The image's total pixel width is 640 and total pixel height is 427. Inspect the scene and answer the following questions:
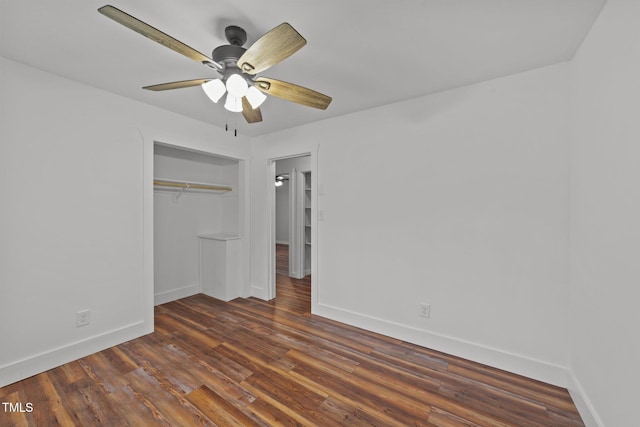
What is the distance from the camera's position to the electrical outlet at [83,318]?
88.4 inches

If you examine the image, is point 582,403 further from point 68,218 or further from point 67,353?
point 68,218

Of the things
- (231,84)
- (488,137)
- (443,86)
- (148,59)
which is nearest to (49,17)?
(148,59)

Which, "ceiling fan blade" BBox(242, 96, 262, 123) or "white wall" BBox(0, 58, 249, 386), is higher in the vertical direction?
"ceiling fan blade" BBox(242, 96, 262, 123)

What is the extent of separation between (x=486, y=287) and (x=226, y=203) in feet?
11.9

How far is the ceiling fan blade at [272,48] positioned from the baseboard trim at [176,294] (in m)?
3.27

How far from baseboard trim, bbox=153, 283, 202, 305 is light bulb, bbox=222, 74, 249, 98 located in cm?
311

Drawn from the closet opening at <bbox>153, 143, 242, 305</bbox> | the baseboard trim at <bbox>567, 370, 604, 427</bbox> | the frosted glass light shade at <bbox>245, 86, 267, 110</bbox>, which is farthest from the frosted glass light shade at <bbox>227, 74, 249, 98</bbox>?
the baseboard trim at <bbox>567, 370, 604, 427</bbox>

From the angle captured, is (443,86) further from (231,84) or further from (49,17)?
(49,17)

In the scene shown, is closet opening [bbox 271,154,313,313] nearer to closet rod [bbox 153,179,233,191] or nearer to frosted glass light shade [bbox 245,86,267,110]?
closet rod [bbox 153,179,233,191]

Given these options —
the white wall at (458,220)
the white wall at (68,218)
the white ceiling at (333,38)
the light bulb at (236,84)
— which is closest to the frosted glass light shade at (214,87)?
the light bulb at (236,84)

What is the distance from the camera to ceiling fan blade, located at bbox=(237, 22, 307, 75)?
3.83 feet

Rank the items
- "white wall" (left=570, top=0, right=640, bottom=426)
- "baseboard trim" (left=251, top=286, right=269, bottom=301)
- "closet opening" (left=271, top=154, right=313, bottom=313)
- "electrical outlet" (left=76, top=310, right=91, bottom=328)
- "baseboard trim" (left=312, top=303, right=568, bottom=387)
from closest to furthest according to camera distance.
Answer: "white wall" (left=570, top=0, right=640, bottom=426), "baseboard trim" (left=312, top=303, right=568, bottom=387), "electrical outlet" (left=76, top=310, right=91, bottom=328), "baseboard trim" (left=251, top=286, right=269, bottom=301), "closet opening" (left=271, top=154, right=313, bottom=313)

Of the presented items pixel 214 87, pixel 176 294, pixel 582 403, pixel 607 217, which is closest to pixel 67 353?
pixel 176 294

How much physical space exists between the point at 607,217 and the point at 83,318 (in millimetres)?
3774
